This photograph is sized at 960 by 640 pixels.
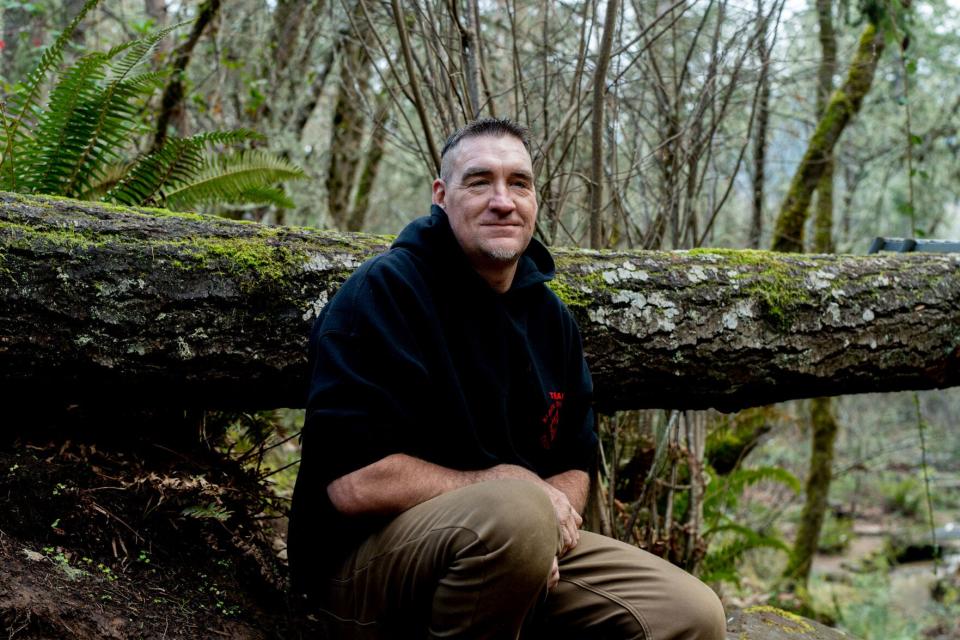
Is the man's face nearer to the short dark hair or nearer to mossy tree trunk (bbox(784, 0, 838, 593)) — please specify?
the short dark hair

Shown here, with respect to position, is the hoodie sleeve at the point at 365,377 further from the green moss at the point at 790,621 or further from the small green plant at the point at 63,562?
the green moss at the point at 790,621

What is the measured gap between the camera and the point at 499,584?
6.86 feet

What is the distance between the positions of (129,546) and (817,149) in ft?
19.9

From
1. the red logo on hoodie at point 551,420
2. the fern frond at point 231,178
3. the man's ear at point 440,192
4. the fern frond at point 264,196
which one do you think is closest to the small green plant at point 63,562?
the red logo on hoodie at point 551,420

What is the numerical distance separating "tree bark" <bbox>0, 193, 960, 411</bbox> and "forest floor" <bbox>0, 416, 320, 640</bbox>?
28 centimetres

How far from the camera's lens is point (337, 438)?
219cm

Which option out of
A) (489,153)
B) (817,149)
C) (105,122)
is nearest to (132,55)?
(105,122)

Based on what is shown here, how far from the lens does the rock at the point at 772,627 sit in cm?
354

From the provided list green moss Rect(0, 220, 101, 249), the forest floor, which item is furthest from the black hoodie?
green moss Rect(0, 220, 101, 249)

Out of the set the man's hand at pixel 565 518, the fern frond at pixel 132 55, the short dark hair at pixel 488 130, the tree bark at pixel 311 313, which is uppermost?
the fern frond at pixel 132 55

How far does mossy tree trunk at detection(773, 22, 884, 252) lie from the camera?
6.51 m

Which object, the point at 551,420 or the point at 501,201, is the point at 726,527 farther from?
the point at 501,201

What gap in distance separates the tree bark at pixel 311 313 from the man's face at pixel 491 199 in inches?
22.5

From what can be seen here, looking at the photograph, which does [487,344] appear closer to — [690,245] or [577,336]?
[577,336]
